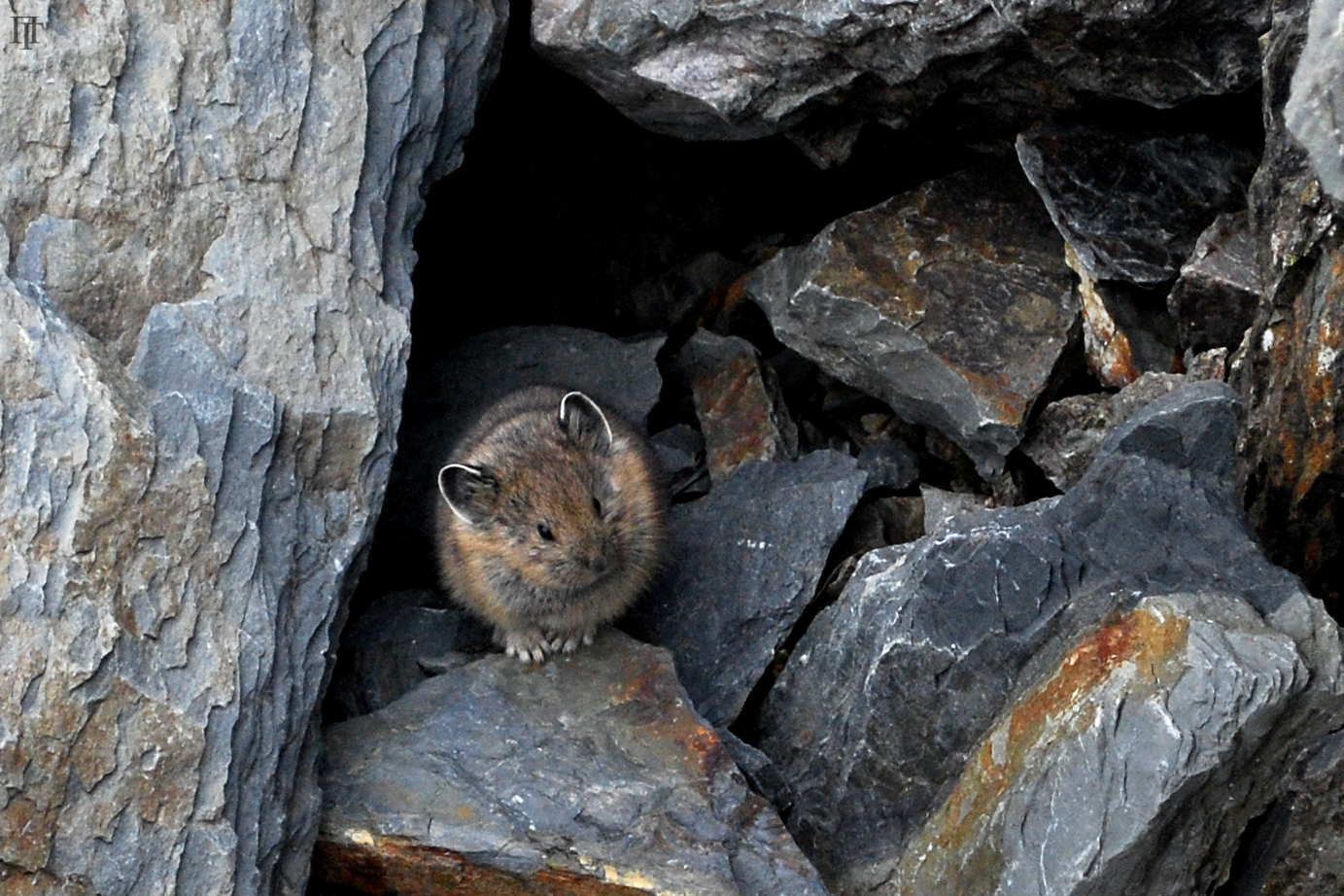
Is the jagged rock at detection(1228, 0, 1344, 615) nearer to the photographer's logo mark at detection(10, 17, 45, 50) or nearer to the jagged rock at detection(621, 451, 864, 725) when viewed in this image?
the jagged rock at detection(621, 451, 864, 725)

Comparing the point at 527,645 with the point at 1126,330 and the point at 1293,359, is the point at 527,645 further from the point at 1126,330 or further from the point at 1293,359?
the point at 1293,359

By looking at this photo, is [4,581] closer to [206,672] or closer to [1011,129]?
[206,672]

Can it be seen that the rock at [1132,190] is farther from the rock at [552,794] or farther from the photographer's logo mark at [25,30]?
the photographer's logo mark at [25,30]

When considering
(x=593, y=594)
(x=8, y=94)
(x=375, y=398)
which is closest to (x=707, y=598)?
(x=593, y=594)

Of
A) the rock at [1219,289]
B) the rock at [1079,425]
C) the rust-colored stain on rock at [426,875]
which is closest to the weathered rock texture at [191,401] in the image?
the rust-colored stain on rock at [426,875]

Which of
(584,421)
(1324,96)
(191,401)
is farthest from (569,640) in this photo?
(1324,96)
